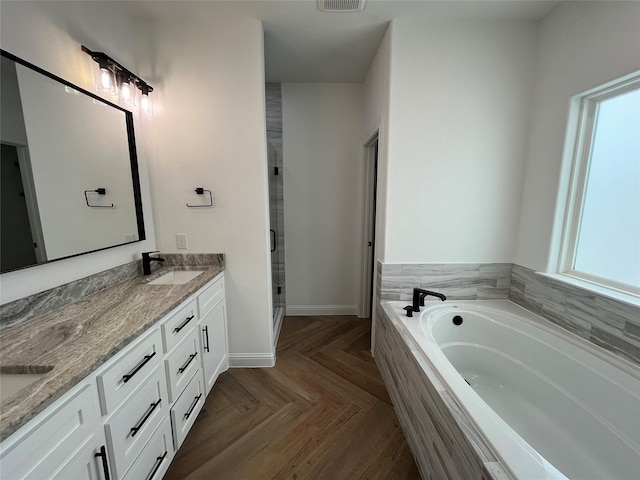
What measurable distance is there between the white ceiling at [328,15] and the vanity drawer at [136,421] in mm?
2205

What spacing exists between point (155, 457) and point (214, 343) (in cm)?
71

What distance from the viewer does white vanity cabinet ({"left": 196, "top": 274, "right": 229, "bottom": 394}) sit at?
5.32 ft

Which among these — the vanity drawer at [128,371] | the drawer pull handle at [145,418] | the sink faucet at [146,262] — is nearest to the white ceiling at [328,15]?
the sink faucet at [146,262]

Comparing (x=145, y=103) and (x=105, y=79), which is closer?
(x=105, y=79)

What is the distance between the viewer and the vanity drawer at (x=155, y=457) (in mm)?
1019

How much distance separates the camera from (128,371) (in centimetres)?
97

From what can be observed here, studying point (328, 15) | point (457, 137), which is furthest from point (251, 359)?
point (328, 15)

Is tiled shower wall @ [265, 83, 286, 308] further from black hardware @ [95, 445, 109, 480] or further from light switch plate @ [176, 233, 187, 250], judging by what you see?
black hardware @ [95, 445, 109, 480]

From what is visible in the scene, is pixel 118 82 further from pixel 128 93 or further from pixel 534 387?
pixel 534 387

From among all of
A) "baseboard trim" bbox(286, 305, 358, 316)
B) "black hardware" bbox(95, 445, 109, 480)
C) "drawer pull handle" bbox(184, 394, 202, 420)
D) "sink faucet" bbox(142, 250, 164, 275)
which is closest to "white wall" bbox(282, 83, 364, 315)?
"baseboard trim" bbox(286, 305, 358, 316)

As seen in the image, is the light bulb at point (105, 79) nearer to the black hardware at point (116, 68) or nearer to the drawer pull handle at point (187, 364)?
the black hardware at point (116, 68)

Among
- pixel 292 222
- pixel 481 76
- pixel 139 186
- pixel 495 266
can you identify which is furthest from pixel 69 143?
pixel 495 266

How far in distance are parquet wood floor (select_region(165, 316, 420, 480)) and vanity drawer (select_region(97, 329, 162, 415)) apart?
2.22ft

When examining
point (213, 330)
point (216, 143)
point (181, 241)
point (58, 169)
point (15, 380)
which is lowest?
point (213, 330)
